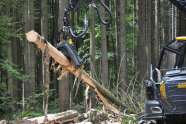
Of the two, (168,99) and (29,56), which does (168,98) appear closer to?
(168,99)

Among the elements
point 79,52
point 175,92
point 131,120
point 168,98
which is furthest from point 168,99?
point 79,52

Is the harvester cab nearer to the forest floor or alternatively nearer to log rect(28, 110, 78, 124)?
the forest floor

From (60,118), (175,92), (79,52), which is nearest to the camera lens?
(175,92)

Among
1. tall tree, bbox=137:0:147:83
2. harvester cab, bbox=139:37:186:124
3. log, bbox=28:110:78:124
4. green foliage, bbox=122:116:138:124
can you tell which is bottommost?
green foliage, bbox=122:116:138:124

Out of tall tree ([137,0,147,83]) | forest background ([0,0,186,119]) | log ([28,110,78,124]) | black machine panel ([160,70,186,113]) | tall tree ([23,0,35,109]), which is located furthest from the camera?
tall tree ([137,0,147,83])

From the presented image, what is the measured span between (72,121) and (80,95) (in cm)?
1461

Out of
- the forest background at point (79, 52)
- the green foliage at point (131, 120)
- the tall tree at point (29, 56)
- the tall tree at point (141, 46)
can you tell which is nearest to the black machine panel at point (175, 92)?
the forest background at point (79, 52)

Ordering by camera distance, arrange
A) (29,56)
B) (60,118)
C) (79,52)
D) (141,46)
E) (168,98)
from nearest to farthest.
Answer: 1. (168,98)
2. (60,118)
3. (29,56)
4. (141,46)
5. (79,52)

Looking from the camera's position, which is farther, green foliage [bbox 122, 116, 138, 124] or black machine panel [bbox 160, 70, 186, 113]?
green foliage [bbox 122, 116, 138, 124]

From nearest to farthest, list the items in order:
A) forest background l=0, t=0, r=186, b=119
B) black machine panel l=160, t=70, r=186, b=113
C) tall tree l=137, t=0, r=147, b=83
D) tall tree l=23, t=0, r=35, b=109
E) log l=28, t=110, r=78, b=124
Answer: black machine panel l=160, t=70, r=186, b=113 < log l=28, t=110, r=78, b=124 < forest background l=0, t=0, r=186, b=119 < tall tree l=23, t=0, r=35, b=109 < tall tree l=137, t=0, r=147, b=83

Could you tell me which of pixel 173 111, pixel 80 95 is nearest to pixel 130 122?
pixel 173 111

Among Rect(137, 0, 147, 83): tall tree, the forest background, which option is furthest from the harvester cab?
Rect(137, 0, 147, 83): tall tree

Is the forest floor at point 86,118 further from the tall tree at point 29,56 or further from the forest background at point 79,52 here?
the tall tree at point 29,56

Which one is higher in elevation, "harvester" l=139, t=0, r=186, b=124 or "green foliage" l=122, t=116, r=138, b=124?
"harvester" l=139, t=0, r=186, b=124
